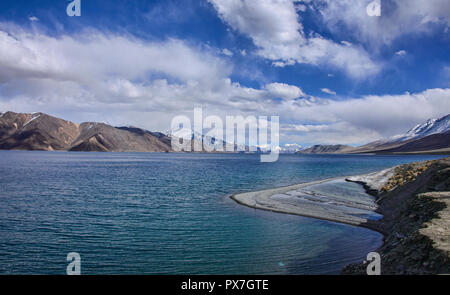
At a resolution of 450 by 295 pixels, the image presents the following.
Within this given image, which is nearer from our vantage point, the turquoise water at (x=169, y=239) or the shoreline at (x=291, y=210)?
the turquoise water at (x=169, y=239)

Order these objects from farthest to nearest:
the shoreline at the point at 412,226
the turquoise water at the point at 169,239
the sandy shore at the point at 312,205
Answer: the sandy shore at the point at 312,205 < the turquoise water at the point at 169,239 < the shoreline at the point at 412,226

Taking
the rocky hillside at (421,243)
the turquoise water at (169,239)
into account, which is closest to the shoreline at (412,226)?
the rocky hillside at (421,243)

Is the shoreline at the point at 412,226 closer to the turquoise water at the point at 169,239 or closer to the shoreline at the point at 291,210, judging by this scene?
the shoreline at the point at 291,210

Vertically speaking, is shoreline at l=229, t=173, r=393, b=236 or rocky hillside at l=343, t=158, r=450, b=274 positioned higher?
rocky hillside at l=343, t=158, r=450, b=274

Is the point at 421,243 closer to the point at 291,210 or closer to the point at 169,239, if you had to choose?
the point at 169,239

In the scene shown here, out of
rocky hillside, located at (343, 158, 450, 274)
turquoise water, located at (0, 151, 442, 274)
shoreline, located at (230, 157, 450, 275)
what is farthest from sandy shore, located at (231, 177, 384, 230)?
rocky hillside, located at (343, 158, 450, 274)

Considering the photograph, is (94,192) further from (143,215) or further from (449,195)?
(449,195)

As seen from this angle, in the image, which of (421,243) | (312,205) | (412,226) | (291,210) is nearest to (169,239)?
(291,210)

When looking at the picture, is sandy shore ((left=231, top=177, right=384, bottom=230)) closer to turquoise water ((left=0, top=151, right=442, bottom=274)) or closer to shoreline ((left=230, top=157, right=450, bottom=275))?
shoreline ((left=230, top=157, right=450, bottom=275))

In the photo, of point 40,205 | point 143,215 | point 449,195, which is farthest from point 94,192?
point 449,195
